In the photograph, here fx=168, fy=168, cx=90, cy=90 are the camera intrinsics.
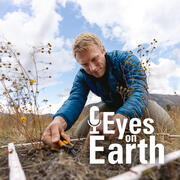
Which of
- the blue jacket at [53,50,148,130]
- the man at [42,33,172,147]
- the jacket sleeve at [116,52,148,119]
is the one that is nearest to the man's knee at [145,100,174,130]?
the man at [42,33,172,147]

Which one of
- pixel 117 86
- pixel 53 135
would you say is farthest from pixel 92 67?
pixel 53 135

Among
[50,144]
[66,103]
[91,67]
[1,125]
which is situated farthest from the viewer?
[1,125]

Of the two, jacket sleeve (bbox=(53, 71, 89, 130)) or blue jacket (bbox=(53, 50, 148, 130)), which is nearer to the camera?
blue jacket (bbox=(53, 50, 148, 130))

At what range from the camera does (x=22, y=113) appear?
2139 millimetres

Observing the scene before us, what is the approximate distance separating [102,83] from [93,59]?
1.88ft

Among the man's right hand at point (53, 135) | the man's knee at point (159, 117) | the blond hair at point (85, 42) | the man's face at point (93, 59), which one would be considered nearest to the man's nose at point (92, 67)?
the man's face at point (93, 59)

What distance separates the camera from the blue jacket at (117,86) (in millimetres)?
2078

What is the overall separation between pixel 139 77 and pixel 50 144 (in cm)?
144

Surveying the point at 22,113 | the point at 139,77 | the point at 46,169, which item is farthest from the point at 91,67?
the point at 46,169

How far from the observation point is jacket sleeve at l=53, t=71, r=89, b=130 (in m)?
2.54

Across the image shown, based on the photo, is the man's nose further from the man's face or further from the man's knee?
the man's knee

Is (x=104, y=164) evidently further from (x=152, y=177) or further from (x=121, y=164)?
(x=152, y=177)

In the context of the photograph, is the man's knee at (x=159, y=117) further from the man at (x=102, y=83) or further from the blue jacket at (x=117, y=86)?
the blue jacket at (x=117, y=86)

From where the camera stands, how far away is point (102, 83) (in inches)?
116
